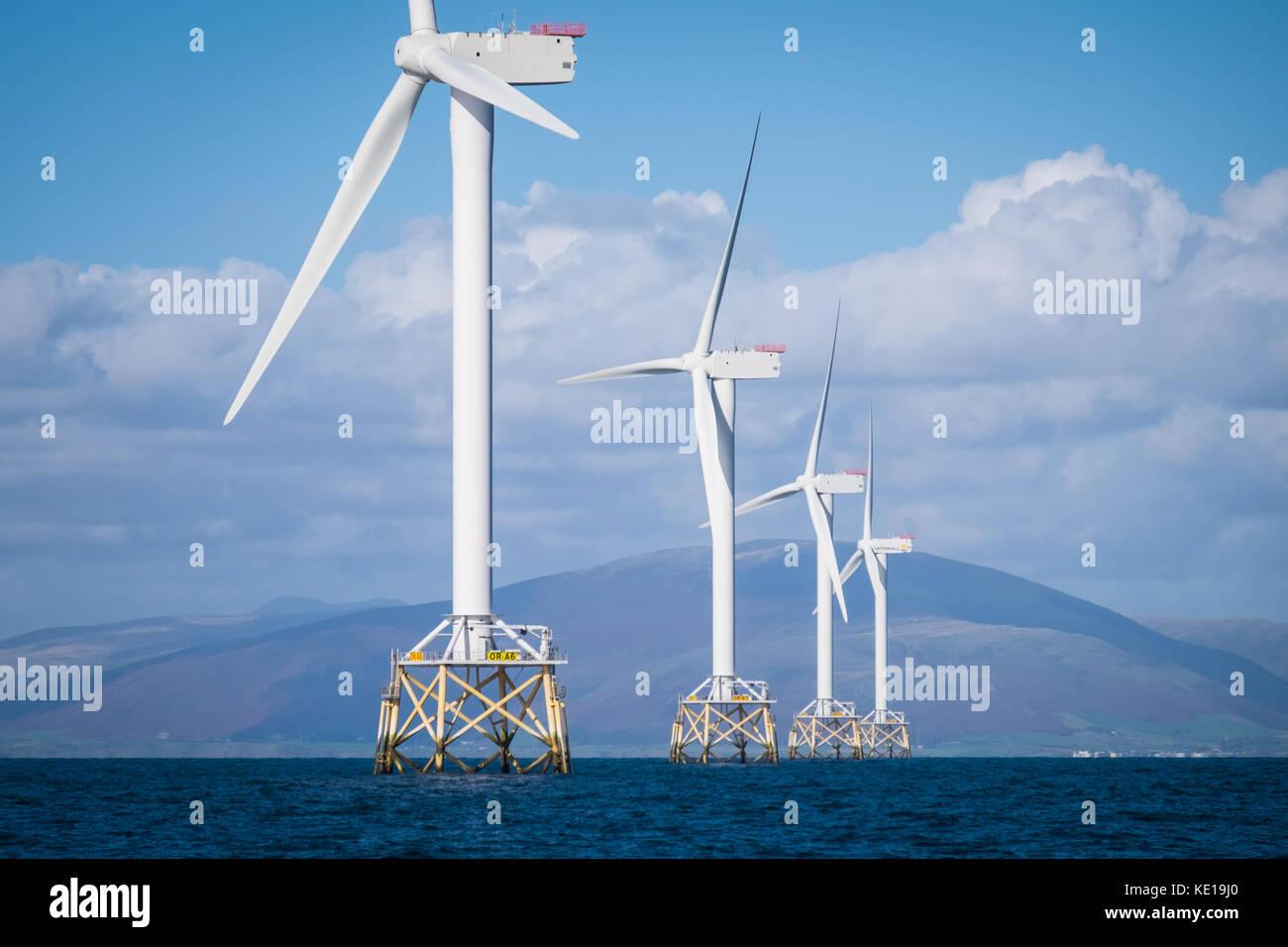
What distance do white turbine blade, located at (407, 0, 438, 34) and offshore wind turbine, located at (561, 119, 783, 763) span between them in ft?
128

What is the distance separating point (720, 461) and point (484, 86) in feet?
249

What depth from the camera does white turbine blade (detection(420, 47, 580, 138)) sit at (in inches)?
2881

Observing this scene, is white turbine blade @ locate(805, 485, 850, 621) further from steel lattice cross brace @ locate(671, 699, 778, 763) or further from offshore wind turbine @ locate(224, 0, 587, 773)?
offshore wind turbine @ locate(224, 0, 587, 773)

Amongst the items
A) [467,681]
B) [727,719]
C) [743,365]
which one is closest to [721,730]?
[727,719]

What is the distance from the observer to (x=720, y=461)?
507 feet

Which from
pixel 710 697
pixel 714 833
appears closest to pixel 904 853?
pixel 714 833

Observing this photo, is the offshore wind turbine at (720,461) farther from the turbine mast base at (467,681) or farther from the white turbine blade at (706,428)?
the turbine mast base at (467,681)

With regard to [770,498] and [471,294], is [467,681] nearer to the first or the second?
[471,294]

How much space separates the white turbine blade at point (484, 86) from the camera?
73188 mm

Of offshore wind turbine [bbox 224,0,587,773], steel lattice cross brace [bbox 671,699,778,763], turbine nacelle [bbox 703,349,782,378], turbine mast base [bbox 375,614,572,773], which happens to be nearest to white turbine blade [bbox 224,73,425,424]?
offshore wind turbine [bbox 224,0,587,773]

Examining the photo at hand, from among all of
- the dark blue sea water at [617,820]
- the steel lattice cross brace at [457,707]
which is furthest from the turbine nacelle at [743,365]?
the steel lattice cross brace at [457,707]

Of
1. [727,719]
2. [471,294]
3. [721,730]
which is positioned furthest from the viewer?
[721,730]

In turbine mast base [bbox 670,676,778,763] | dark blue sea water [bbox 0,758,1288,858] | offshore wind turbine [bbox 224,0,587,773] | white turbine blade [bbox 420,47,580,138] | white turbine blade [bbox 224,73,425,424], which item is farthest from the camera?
turbine mast base [bbox 670,676,778,763]
